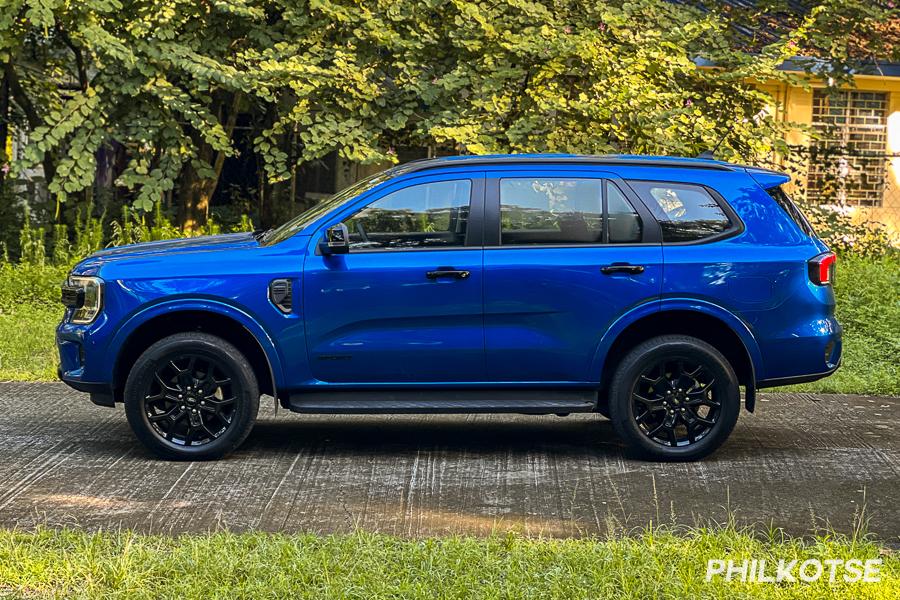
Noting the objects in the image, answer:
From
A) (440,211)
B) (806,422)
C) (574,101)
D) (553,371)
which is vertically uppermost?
(574,101)

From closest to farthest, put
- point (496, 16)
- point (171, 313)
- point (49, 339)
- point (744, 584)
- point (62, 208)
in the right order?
1. point (744, 584)
2. point (171, 313)
3. point (49, 339)
4. point (496, 16)
5. point (62, 208)

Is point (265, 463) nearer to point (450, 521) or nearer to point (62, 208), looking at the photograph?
point (450, 521)

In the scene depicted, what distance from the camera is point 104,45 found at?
13188mm

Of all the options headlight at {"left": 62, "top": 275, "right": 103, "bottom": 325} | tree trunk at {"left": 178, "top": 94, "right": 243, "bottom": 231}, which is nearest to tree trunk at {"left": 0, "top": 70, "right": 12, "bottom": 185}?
tree trunk at {"left": 178, "top": 94, "right": 243, "bottom": 231}

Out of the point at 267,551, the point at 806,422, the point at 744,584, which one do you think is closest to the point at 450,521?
the point at 267,551

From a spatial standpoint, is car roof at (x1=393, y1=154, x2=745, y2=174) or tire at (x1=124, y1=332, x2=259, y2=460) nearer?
tire at (x1=124, y1=332, x2=259, y2=460)

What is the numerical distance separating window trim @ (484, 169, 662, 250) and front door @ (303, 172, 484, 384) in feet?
0.27

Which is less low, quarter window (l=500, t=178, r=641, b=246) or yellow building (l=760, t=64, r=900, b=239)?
yellow building (l=760, t=64, r=900, b=239)

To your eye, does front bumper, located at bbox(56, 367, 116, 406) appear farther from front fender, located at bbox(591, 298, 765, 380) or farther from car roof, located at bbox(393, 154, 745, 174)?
front fender, located at bbox(591, 298, 765, 380)

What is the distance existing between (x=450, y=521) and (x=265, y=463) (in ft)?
5.86

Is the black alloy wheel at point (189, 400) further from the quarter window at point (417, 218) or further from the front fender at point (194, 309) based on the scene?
the quarter window at point (417, 218)

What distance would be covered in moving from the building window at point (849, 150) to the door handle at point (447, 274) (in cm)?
1066

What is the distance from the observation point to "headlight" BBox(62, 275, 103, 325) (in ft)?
25.0
